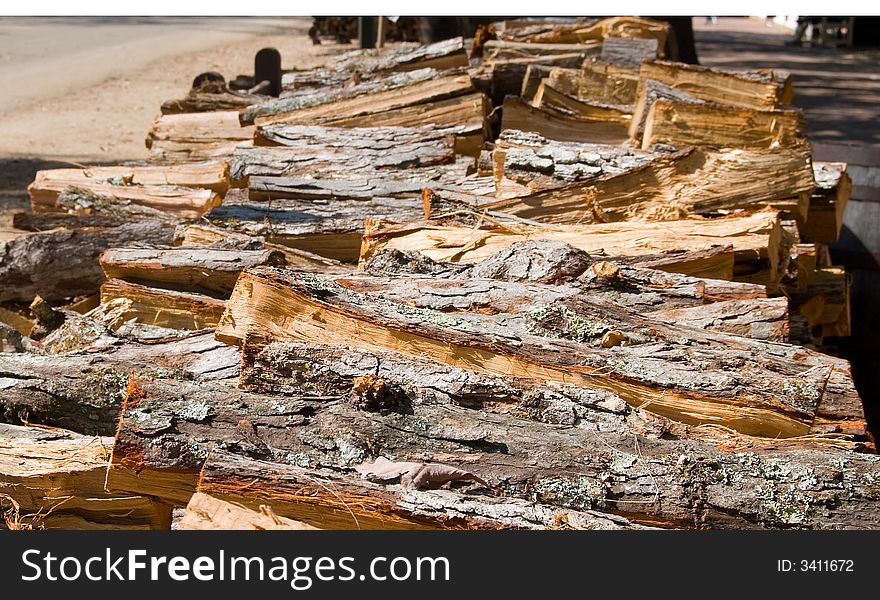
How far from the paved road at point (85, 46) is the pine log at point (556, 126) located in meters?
8.40

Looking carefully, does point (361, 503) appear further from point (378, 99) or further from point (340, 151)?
point (378, 99)

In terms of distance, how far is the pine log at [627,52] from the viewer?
662 cm

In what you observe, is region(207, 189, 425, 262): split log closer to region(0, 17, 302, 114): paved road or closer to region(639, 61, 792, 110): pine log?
region(639, 61, 792, 110): pine log

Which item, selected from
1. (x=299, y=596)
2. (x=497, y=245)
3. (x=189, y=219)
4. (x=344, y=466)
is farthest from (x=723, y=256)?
(x=189, y=219)

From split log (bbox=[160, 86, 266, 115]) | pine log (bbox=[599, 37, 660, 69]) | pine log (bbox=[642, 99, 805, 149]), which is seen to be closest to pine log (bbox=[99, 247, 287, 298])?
pine log (bbox=[642, 99, 805, 149])

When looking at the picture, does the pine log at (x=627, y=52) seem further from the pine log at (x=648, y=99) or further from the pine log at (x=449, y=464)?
the pine log at (x=449, y=464)

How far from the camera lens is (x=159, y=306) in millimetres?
3910

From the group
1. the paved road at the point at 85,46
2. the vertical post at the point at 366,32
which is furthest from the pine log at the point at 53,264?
the vertical post at the point at 366,32

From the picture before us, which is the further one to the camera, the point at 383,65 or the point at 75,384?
the point at 383,65

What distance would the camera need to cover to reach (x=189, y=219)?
5012mm

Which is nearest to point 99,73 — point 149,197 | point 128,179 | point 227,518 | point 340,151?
point 128,179

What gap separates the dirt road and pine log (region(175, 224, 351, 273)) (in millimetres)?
3766

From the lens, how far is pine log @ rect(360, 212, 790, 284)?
3807 mm

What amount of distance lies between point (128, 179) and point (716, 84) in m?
3.48
